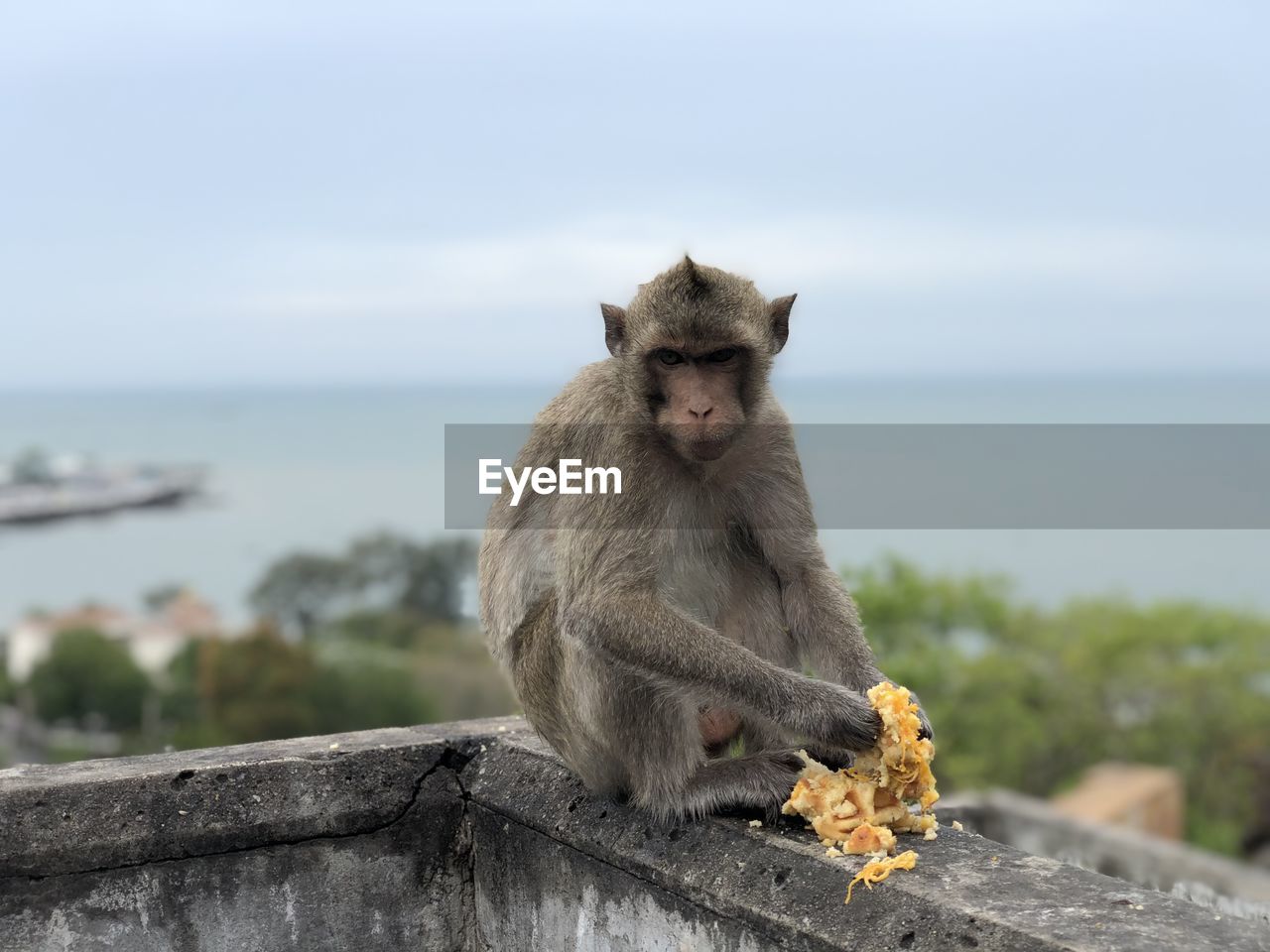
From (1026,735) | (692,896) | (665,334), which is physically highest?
(665,334)

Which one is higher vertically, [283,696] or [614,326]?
[614,326]

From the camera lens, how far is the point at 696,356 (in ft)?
14.4

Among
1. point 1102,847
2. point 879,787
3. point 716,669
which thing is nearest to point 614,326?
point 716,669

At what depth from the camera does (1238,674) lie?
84.6 ft

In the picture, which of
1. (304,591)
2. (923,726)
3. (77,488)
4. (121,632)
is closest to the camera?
(923,726)

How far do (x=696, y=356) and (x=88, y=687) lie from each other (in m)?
53.7

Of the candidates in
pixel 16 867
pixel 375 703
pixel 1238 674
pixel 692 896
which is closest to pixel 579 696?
pixel 692 896

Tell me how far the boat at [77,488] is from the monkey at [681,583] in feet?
257

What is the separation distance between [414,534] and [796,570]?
262 ft

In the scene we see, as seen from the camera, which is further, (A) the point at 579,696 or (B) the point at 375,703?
(B) the point at 375,703

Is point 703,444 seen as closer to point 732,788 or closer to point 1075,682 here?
point 732,788

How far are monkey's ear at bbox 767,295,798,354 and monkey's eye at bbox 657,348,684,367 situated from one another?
17.0 inches

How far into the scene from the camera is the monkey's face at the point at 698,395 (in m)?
4.31

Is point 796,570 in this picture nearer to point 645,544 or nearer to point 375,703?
point 645,544
